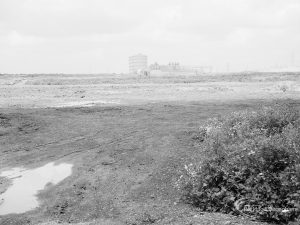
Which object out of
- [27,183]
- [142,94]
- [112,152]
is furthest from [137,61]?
[27,183]

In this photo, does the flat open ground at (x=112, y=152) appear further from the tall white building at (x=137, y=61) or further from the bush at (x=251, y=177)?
the tall white building at (x=137, y=61)

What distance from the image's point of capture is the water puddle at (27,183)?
9406 millimetres

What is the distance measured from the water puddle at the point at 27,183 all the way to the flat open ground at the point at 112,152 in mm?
248

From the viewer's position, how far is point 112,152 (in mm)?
12188

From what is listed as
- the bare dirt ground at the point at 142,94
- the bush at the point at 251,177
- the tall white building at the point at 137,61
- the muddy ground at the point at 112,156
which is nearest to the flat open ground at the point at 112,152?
the muddy ground at the point at 112,156

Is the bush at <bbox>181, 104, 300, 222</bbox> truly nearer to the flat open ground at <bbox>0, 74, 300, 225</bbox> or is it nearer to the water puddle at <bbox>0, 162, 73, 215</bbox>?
the flat open ground at <bbox>0, 74, 300, 225</bbox>

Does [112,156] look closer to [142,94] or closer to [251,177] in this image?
[251,177]

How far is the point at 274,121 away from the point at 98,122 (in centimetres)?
755

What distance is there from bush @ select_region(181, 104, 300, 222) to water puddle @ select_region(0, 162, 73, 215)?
344cm

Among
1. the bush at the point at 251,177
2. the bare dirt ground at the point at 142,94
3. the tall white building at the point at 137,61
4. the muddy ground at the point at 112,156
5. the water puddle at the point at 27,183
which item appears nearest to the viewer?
the bush at the point at 251,177

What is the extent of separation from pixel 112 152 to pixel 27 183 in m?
2.56

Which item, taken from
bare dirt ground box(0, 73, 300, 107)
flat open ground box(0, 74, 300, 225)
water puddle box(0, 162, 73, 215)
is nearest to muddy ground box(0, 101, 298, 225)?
flat open ground box(0, 74, 300, 225)

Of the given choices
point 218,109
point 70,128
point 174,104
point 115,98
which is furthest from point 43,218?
point 115,98

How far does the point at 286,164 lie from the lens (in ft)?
25.8
